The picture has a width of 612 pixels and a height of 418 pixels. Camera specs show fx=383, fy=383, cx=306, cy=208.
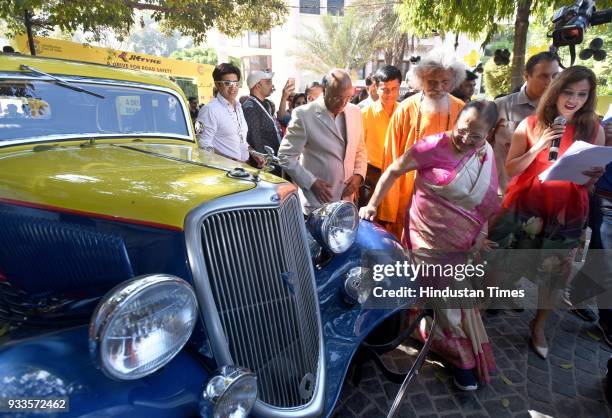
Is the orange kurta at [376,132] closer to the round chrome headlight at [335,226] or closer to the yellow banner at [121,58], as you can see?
the round chrome headlight at [335,226]

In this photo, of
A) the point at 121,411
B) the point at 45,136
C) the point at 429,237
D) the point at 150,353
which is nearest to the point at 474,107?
the point at 429,237

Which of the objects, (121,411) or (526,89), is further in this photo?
(526,89)

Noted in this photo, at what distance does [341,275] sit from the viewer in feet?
7.11

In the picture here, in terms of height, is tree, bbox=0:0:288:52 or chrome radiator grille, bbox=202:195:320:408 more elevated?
tree, bbox=0:0:288:52

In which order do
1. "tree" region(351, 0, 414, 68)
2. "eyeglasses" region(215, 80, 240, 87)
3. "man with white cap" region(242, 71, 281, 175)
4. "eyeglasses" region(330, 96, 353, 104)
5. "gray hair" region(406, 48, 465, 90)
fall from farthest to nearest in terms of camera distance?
"tree" region(351, 0, 414, 68), "man with white cap" region(242, 71, 281, 175), "eyeglasses" region(215, 80, 240, 87), "gray hair" region(406, 48, 465, 90), "eyeglasses" region(330, 96, 353, 104)

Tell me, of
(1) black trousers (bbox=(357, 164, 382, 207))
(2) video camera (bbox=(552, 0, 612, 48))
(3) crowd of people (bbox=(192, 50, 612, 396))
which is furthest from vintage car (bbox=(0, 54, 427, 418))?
(2) video camera (bbox=(552, 0, 612, 48))

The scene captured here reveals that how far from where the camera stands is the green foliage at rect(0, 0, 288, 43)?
20.7 feet

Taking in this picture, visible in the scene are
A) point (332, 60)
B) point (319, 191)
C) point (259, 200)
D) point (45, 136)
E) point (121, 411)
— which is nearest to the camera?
point (121, 411)

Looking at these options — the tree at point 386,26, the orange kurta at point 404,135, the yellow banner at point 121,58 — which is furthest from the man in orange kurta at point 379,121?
the tree at point 386,26

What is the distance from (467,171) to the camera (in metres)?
2.19

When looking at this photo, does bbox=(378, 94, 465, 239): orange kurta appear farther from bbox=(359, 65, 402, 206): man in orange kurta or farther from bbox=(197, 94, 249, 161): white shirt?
bbox=(197, 94, 249, 161): white shirt

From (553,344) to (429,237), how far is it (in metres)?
1.46

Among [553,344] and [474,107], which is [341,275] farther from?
[553,344]

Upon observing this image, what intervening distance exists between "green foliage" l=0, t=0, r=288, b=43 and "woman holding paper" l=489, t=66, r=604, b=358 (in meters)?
5.82
